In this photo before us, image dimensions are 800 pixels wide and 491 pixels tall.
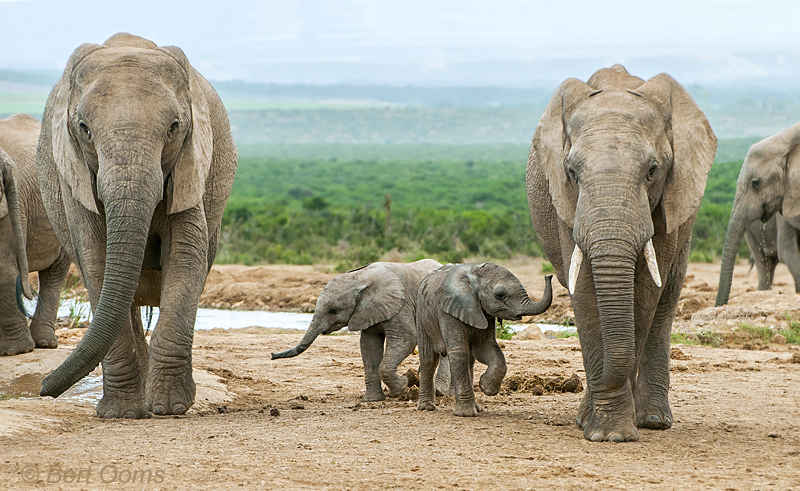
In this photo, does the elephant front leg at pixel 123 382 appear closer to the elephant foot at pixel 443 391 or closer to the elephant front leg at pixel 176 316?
the elephant front leg at pixel 176 316

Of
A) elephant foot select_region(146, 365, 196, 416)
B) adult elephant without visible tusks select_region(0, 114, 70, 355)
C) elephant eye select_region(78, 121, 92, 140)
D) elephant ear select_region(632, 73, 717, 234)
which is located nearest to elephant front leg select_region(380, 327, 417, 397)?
elephant foot select_region(146, 365, 196, 416)

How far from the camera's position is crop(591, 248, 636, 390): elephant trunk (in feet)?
17.9

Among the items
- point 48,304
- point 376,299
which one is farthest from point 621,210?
point 48,304

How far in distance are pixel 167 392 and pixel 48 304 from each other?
408 centimetres

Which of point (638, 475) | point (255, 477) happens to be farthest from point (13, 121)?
point (638, 475)

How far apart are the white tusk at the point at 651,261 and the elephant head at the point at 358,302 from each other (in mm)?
2656

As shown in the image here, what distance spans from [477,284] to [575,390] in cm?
180

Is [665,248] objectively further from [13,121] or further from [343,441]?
[13,121]

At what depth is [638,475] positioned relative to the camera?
16.5ft

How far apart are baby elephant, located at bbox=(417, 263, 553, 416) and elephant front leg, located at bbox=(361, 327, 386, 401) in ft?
3.03

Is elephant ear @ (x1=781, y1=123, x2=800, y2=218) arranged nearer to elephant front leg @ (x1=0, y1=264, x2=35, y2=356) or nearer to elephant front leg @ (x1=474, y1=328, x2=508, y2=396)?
elephant front leg @ (x1=474, y1=328, x2=508, y2=396)

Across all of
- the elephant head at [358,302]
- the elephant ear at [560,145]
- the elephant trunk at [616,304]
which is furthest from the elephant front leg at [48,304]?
the elephant trunk at [616,304]

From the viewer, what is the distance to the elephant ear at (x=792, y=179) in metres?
12.6

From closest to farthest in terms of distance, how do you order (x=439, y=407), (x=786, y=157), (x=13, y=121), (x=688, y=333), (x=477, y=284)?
(x=477, y=284)
(x=439, y=407)
(x=13, y=121)
(x=688, y=333)
(x=786, y=157)
